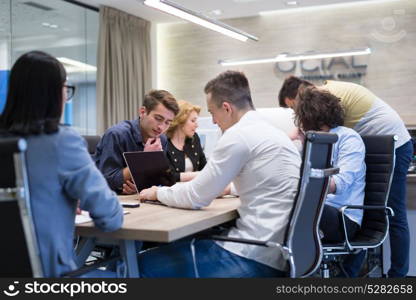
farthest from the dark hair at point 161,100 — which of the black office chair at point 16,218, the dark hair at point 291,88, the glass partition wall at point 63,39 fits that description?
the glass partition wall at point 63,39

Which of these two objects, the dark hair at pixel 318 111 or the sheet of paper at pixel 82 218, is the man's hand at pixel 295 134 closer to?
the dark hair at pixel 318 111

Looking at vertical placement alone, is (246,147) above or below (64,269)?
above

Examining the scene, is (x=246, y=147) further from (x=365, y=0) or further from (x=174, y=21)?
(x=174, y=21)

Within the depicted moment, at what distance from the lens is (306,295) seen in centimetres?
201

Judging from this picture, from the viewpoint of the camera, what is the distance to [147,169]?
2.81 metres

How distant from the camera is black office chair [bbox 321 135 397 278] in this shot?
3055 millimetres

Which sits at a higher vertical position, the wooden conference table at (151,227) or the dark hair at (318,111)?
the dark hair at (318,111)

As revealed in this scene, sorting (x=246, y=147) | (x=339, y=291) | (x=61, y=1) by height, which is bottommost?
(x=339, y=291)

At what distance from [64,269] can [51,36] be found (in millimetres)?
5519

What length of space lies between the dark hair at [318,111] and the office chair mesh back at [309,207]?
2.74 ft

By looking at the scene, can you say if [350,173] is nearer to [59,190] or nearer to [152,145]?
[152,145]

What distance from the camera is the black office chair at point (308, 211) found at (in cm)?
206

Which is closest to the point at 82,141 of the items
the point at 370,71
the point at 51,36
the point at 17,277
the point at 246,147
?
the point at 17,277

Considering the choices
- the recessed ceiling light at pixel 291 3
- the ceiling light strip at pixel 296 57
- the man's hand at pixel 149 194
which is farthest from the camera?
the recessed ceiling light at pixel 291 3
